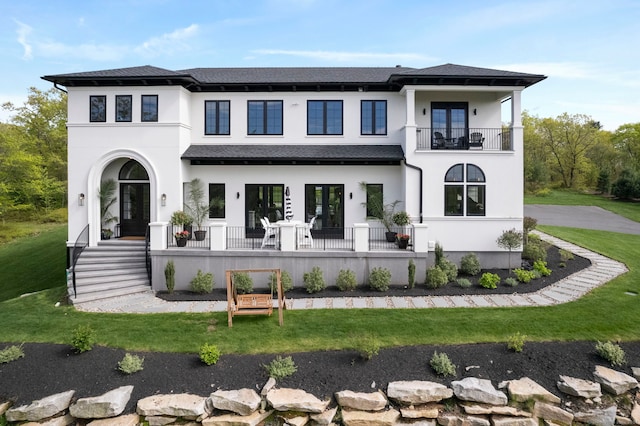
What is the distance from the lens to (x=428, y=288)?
12.5 metres

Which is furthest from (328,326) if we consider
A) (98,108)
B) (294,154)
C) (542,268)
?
(98,108)

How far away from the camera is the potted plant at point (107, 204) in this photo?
14914 mm

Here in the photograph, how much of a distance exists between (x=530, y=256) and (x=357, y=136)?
8.16 m

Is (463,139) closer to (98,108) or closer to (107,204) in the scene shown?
(98,108)

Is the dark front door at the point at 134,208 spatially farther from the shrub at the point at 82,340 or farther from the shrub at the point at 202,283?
the shrub at the point at 82,340

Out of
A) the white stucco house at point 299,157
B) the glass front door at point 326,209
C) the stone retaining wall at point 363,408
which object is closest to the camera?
the stone retaining wall at point 363,408

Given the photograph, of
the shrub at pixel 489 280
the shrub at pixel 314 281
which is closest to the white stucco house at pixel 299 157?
the shrub at pixel 314 281

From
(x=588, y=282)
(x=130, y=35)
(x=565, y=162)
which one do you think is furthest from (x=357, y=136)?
(x=565, y=162)

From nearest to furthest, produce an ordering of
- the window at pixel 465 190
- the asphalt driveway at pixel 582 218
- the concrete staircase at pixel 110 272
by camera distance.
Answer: the concrete staircase at pixel 110 272 < the window at pixel 465 190 < the asphalt driveway at pixel 582 218

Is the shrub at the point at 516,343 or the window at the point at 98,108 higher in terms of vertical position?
the window at the point at 98,108

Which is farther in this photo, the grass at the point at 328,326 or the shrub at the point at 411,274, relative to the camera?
the shrub at the point at 411,274

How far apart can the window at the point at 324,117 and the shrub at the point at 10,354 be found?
38.4 feet

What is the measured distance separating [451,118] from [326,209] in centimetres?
636

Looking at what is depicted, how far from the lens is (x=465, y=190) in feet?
47.4
